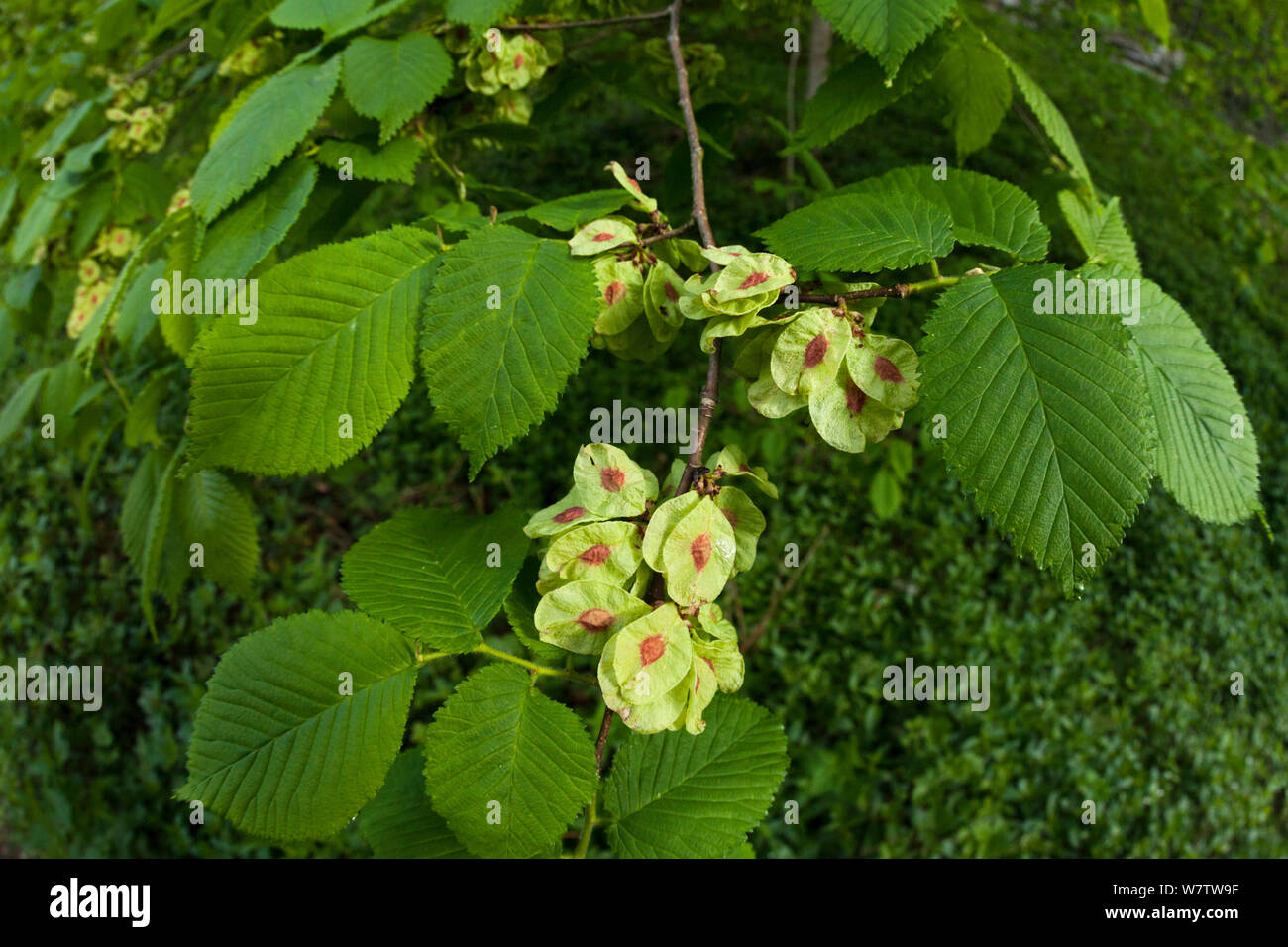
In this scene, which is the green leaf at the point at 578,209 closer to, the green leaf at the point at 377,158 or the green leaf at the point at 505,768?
the green leaf at the point at 377,158

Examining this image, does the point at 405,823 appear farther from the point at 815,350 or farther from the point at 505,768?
the point at 815,350

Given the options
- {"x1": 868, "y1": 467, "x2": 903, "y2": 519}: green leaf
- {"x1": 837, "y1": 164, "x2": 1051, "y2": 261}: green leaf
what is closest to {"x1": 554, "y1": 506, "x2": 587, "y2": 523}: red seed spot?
{"x1": 837, "y1": 164, "x2": 1051, "y2": 261}: green leaf

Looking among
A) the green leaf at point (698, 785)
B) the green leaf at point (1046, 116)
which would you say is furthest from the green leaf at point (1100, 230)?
the green leaf at point (698, 785)

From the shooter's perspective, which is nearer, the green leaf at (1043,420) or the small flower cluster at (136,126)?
the green leaf at (1043,420)

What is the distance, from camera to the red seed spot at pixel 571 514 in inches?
30.4

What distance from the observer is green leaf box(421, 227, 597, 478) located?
2.56 ft

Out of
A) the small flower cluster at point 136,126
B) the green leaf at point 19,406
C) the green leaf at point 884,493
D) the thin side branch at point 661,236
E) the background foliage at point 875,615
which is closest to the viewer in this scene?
the thin side branch at point 661,236

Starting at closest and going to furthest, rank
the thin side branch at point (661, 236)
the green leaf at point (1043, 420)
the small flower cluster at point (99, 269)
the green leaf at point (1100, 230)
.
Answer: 1. the green leaf at point (1043, 420)
2. the thin side branch at point (661, 236)
3. the green leaf at point (1100, 230)
4. the small flower cluster at point (99, 269)

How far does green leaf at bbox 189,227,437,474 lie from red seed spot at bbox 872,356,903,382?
469mm

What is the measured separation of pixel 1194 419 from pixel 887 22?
570 mm

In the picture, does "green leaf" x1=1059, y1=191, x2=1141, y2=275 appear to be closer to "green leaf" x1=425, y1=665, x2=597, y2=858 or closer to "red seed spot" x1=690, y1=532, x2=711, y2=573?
"red seed spot" x1=690, y1=532, x2=711, y2=573

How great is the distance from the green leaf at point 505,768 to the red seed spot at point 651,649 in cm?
14

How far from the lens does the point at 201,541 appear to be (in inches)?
52.0
